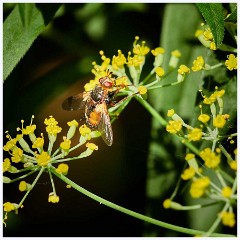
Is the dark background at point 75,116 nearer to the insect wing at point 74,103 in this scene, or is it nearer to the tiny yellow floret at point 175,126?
the insect wing at point 74,103

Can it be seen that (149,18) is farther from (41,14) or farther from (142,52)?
(41,14)

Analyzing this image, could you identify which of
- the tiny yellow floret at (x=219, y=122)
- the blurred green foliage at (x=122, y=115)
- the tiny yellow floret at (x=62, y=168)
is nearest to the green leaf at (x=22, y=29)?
the blurred green foliage at (x=122, y=115)

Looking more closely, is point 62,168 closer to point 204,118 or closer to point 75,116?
point 204,118

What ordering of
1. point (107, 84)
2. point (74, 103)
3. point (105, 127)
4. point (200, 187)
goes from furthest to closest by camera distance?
point (74, 103) < point (107, 84) < point (105, 127) < point (200, 187)

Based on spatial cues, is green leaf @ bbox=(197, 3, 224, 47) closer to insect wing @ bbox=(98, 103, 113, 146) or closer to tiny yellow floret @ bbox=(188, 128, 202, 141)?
tiny yellow floret @ bbox=(188, 128, 202, 141)

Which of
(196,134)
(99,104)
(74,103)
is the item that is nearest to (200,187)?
→ (196,134)
